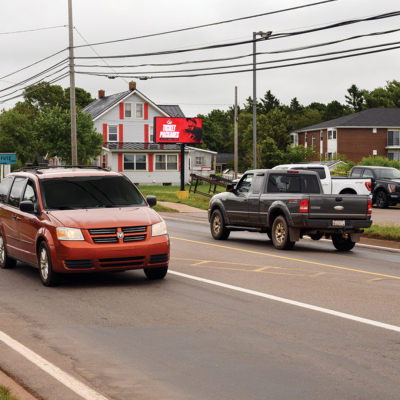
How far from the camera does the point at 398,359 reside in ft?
20.1

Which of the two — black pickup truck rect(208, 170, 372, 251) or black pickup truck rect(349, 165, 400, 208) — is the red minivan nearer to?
black pickup truck rect(208, 170, 372, 251)

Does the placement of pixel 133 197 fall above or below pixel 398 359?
above

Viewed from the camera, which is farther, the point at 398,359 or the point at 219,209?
the point at 219,209

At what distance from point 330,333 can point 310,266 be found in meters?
5.58

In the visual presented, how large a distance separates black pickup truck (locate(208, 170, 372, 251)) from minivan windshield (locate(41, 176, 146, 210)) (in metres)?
4.91

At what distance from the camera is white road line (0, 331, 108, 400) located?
5.14 m

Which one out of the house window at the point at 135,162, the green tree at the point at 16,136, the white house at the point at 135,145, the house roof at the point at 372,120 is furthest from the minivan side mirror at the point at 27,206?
the green tree at the point at 16,136

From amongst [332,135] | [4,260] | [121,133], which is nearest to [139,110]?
[121,133]

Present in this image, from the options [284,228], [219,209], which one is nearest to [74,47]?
[219,209]

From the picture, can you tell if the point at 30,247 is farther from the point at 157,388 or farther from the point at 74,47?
the point at 74,47

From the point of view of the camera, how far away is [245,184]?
680 inches

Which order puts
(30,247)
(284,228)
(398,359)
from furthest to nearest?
(284,228) < (30,247) < (398,359)

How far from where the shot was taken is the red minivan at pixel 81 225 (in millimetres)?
9703

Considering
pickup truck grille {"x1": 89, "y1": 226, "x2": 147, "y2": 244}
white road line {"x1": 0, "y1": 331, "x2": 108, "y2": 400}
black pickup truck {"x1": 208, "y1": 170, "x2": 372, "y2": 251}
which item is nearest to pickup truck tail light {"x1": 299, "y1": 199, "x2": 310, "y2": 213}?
black pickup truck {"x1": 208, "y1": 170, "x2": 372, "y2": 251}
